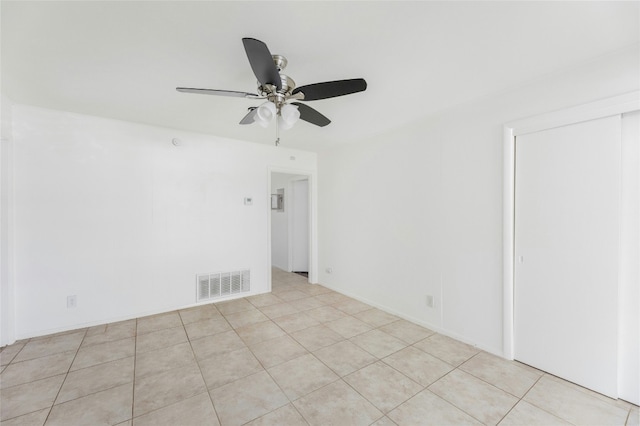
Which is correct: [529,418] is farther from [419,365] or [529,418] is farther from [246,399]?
[246,399]

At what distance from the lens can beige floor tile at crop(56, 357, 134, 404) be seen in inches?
74.4

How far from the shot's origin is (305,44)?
5.46ft

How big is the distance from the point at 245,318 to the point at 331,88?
2.81m

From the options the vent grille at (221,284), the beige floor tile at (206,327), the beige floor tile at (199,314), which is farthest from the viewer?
the vent grille at (221,284)

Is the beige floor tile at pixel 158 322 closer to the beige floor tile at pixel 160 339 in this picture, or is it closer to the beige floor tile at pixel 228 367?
the beige floor tile at pixel 160 339

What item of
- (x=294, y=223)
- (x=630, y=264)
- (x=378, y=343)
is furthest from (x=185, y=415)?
(x=294, y=223)

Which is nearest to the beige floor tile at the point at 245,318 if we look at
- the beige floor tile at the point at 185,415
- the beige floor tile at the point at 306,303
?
the beige floor tile at the point at 306,303

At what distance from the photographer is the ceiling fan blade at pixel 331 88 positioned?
1680 mm

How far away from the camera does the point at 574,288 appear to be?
1.99 metres

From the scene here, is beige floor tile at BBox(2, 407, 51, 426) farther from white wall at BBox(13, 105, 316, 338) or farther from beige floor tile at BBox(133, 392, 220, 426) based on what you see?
white wall at BBox(13, 105, 316, 338)

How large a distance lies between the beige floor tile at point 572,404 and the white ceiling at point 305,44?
241 cm

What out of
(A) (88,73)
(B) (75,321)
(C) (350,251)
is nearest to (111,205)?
(B) (75,321)

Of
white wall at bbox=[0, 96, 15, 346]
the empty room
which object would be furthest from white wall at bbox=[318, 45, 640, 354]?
white wall at bbox=[0, 96, 15, 346]

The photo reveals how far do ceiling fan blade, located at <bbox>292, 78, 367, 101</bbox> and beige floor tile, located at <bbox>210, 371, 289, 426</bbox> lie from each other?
7.08ft
